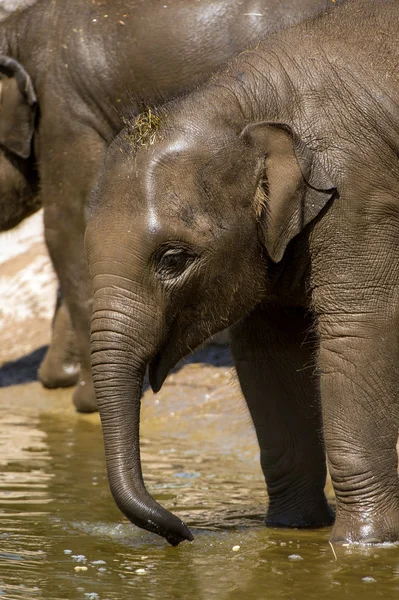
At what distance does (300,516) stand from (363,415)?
3.60ft

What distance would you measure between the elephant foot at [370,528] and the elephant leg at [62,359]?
5.30m

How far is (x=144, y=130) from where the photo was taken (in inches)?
249

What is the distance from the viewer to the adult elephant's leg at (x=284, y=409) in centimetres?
722

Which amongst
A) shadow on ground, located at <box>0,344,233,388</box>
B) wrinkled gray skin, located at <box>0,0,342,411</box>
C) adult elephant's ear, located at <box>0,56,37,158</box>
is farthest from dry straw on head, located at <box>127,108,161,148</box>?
shadow on ground, located at <box>0,344,233,388</box>

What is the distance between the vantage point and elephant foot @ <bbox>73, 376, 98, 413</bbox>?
422 inches

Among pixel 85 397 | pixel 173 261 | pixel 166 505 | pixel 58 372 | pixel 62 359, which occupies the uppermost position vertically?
pixel 173 261

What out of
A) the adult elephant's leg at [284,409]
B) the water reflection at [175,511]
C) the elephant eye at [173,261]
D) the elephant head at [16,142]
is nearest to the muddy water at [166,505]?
the water reflection at [175,511]

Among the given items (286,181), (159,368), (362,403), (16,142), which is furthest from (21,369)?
(286,181)

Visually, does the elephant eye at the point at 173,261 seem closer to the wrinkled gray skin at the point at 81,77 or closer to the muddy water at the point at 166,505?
the muddy water at the point at 166,505

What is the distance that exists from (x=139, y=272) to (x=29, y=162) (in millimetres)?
4903

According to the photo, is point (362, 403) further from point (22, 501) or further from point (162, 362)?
point (22, 501)

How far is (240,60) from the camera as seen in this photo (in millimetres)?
6688

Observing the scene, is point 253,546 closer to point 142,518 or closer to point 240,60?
point 142,518

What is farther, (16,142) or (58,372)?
(58,372)
